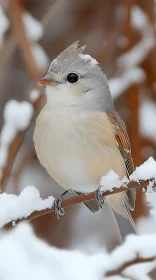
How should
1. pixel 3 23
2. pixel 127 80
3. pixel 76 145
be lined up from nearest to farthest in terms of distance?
pixel 76 145
pixel 127 80
pixel 3 23

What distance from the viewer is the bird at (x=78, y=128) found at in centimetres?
168

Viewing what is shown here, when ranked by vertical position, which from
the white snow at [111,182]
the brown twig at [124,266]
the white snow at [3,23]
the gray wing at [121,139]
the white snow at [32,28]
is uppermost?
the white snow at [3,23]

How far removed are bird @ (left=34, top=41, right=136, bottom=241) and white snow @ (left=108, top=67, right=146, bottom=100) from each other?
50 centimetres

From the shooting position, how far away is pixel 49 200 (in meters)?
1.38

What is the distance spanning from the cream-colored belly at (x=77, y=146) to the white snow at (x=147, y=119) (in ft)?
1.79

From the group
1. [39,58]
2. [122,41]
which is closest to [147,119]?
[122,41]

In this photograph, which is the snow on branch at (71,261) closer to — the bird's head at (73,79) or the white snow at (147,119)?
the bird's head at (73,79)

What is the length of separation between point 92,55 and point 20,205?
Result: 138cm

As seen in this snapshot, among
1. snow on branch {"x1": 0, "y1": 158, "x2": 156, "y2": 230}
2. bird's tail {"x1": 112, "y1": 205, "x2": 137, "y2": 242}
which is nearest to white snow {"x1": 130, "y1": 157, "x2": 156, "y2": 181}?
snow on branch {"x1": 0, "y1": 158, "x2": 156, "y2": 230}

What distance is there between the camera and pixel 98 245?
2.51 meters

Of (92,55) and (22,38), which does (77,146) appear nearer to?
(22,38)

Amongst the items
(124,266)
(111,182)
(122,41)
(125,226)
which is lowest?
(124,266)

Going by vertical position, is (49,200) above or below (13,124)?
below

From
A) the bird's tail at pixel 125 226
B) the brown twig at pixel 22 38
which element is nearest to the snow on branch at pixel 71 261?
the bird's tail at pixel 125 226
